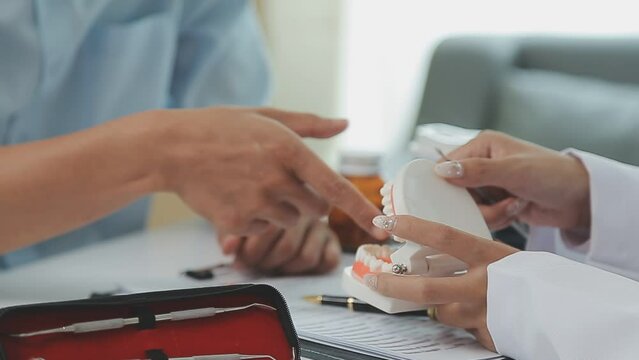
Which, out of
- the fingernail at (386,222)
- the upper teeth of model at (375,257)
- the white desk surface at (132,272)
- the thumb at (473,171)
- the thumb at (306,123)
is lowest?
the white desk surface at (132,272)

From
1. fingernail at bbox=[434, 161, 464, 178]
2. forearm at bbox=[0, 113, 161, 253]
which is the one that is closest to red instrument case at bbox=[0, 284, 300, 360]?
fingernail at bbox=[434, 161, 464, 178]

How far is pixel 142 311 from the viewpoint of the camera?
52 cm

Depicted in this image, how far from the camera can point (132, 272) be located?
2.90 feet

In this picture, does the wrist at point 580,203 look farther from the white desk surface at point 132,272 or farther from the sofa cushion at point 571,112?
the sofa cushion at point 571,112

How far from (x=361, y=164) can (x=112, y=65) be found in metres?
0.36

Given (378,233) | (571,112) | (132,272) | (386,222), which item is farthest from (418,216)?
(571,112)

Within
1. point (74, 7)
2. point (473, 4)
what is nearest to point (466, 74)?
point (473, 4)

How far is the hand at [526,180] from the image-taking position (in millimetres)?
667

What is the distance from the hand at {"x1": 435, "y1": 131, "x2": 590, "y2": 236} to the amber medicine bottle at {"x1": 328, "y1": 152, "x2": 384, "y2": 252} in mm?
176

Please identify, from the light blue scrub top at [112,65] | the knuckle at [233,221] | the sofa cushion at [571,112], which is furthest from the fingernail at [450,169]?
the sofa cushion at [571,112]

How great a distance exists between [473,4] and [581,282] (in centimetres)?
127

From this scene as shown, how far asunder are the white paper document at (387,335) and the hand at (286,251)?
0.17 m

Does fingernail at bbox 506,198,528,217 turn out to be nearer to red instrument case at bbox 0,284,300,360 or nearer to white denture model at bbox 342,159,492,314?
white denture model at bbox 342,159,492,314

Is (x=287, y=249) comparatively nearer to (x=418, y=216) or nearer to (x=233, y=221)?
(x=233, y=221)
